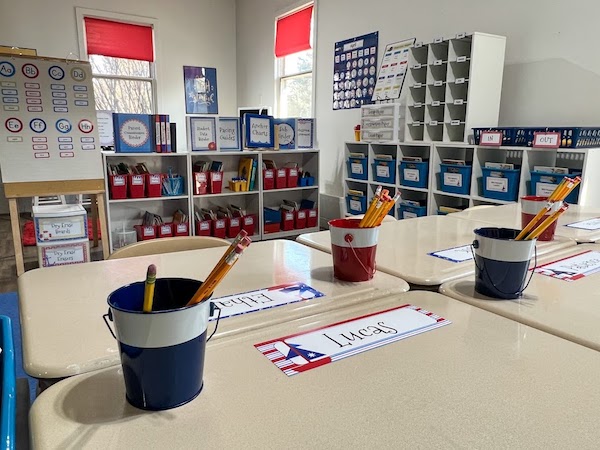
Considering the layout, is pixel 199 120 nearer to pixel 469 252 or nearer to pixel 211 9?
pixel 469 252

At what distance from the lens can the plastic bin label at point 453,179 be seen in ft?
11.2

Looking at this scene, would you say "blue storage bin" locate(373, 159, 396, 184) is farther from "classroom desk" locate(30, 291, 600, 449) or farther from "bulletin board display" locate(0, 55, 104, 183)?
"classroom desk" locate(30, 291, 600, 449)

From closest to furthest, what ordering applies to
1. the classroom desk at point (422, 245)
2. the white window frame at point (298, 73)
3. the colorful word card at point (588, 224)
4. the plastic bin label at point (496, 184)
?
the classroom desk at point (422, 245), the colorful word card at point (588, 224), the plastic bin label at point (496, 184), the white window frame at point (298, 73)

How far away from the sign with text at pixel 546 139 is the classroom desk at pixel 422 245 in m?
1.29

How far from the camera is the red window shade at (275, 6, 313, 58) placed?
5516mm

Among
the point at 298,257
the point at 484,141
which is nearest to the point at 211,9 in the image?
the point at 484,141

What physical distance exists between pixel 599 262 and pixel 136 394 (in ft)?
4.06

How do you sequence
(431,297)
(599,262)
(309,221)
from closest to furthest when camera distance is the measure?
1. (431,297)
2. (599,262)
3. (309,221)

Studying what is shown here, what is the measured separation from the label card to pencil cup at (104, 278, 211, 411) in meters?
2.91

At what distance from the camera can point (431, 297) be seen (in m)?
1.01

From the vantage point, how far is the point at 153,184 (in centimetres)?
383

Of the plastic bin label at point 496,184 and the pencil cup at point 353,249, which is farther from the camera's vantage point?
the plastic bin label at point 496,184

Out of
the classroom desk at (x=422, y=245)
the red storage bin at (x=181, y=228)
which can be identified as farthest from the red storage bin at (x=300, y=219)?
the classroom desk at (x=422, y=245)

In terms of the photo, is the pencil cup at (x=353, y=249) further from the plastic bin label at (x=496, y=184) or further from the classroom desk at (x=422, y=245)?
the plastic bin label at (x=496, y=184)
